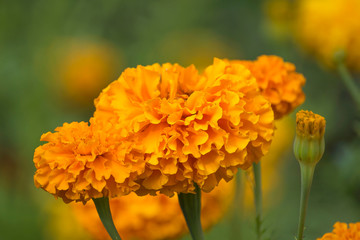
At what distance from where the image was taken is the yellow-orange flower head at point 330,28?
1.85 m

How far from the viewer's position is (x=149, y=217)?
117 cm

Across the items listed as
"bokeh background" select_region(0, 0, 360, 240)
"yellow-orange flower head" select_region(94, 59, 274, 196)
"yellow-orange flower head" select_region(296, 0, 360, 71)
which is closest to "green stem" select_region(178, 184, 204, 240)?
"yellow-orange flower head" select_region(94, 59, 274, 196)

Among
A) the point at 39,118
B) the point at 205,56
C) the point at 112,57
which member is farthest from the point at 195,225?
the point at 205,56

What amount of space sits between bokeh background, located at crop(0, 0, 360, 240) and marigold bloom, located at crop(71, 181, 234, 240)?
0.29 metres

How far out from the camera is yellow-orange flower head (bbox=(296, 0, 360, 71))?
1.85 meters

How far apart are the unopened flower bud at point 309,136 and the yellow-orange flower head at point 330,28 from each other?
101cm

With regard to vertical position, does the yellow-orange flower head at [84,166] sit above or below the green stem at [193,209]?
above

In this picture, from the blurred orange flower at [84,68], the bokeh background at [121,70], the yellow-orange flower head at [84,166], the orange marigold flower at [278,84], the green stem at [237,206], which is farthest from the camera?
the blurred orange flower at [84,68]

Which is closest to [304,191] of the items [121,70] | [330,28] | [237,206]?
[237,206]

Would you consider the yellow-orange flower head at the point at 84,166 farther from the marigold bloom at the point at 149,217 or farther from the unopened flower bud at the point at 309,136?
the marigold bloom at the point at 149,217

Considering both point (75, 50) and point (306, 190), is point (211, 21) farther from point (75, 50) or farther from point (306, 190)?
point (306, 190)

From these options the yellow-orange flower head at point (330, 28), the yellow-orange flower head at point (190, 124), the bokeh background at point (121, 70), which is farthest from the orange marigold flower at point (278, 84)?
the yellow-orange flower head at point (330, 28)

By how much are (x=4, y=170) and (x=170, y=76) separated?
62.4 inches

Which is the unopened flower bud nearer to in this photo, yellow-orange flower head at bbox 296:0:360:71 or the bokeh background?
the bokeh background
